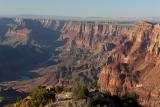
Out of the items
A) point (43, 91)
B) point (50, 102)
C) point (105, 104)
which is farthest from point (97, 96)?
point (43, 91)

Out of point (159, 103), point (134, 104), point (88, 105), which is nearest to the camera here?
point (88, 105)

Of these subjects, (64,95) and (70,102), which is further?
(64,95)

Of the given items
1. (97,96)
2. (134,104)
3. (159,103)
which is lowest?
(159,103)

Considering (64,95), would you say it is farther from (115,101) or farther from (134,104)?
(134,104)

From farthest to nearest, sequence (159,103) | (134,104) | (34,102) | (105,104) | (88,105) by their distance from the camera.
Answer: (159,103) → (134,104) → (34,102) → (105,104) → (88,105)

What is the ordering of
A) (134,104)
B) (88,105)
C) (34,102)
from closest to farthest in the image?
(88,105) → (34,102) → (134,104)

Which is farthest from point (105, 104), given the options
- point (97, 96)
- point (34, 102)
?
point (34, 102)

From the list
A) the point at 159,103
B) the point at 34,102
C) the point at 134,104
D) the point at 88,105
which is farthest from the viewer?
the point at 159,103

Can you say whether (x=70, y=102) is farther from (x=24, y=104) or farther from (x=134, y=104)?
(x=134, y=104)

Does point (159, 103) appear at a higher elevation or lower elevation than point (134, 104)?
lower
